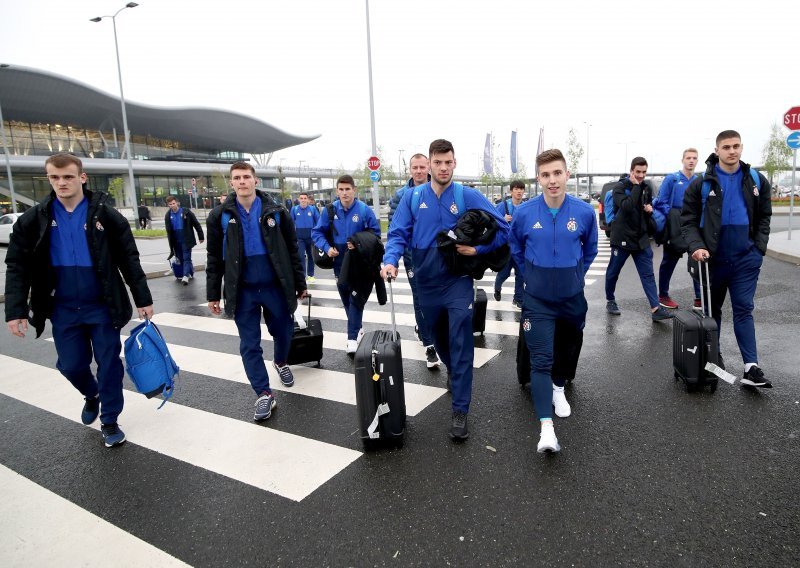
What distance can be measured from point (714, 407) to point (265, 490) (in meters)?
3.32

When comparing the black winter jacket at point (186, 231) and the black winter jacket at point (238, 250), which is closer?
the black winter jacket at point (238, 250)

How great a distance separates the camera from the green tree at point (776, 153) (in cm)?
4012

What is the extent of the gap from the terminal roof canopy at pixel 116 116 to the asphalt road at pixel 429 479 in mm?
62800

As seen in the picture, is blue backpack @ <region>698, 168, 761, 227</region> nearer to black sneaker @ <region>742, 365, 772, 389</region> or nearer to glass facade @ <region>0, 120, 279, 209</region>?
black sneaker @ <region>742, 365, 772, 389</region>

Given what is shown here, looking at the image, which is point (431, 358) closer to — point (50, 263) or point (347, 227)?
point (347, 227)

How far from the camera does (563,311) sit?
3.56 m

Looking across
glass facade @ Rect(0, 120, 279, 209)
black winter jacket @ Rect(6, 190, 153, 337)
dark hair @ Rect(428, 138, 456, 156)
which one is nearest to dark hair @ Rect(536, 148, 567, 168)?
dark hair @ Rect(428, 138, 456, 156)

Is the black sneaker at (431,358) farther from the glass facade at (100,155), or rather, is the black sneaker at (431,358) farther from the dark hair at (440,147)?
the glass facade at (100,155)

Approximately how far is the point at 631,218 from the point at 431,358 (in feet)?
12.0

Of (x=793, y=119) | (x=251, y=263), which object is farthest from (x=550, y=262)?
(x=793, y=119)

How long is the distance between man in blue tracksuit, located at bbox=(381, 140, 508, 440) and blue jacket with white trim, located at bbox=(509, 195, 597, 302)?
221mm

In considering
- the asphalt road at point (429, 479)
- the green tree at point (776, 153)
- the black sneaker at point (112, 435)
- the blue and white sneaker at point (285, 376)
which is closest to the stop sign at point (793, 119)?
the asphalt road at point (429, 479)

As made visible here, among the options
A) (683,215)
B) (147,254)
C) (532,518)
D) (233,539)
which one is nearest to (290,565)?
(233,539)

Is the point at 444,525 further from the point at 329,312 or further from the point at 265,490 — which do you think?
the point at 329,312
